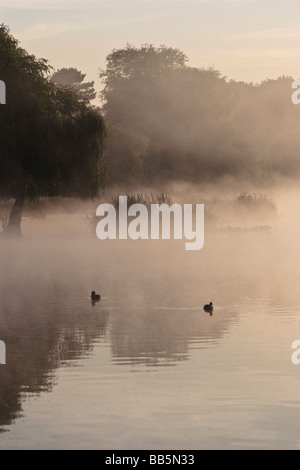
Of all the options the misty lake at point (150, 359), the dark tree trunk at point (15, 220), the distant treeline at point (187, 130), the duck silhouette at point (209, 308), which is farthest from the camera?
the distant treeline at point (187, 130)

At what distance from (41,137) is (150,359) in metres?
41.8

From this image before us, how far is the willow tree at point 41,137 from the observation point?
193 ft

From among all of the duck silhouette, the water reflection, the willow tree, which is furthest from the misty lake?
the willow tree

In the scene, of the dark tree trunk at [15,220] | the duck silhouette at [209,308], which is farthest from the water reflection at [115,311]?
the dark tree trunk at [15,220]

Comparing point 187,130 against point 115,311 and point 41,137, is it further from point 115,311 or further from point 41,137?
point 115,311

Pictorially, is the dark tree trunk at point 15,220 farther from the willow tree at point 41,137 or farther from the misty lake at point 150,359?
the misty lake at point 150,359

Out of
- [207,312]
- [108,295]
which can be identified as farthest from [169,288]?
[207,312]

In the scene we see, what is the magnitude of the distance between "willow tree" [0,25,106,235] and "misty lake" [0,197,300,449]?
19.9 meters

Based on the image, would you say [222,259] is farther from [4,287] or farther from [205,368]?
[205,368]

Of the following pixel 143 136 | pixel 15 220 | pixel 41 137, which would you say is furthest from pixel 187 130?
pixel 41 137

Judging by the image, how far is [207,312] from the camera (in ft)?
85.4

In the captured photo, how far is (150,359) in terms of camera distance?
61.3 ft

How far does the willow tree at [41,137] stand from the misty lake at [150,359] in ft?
65.4

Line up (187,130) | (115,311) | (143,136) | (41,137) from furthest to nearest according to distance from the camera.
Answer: (187,130) → (143,136) → (41,137) → (115,311)
